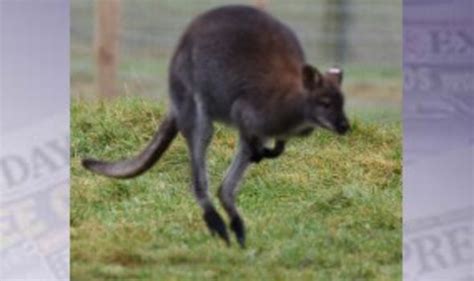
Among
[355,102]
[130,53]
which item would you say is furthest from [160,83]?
[355,102]

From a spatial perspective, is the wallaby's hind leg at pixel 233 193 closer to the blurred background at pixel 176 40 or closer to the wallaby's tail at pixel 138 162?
the wallaby's tail at pixel 138 162

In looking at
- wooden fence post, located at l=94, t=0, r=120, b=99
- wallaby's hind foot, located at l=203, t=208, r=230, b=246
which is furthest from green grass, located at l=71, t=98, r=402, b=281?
wooden fence post, located at l=94, t=0, r=120, b=99

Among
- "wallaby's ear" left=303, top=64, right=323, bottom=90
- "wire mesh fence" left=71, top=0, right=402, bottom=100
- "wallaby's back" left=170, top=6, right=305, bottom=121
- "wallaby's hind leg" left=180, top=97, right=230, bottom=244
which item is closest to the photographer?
"wallaby's ear" left=303, top=64, right=323, bottom=90

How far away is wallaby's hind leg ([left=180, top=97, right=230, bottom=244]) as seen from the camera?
640 cm

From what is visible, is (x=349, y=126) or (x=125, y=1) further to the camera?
(x=125, y=1)

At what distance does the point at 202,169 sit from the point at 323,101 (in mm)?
550

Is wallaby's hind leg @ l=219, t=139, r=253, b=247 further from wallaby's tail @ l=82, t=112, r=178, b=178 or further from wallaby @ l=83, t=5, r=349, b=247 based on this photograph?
wallaby's tail @ l=82, t=112, r=178, b=178

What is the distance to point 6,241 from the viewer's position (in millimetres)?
6438

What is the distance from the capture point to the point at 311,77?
20.1 ft

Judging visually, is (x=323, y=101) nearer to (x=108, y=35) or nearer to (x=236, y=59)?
(x=236, y=59)

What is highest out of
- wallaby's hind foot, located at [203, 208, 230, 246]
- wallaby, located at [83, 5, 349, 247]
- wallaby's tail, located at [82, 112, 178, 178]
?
wallaby, located at [83, 5, 349, 247]

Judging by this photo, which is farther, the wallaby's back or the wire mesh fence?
the wire mesh fence

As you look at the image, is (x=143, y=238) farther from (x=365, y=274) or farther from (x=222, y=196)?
(x=365, y=274)

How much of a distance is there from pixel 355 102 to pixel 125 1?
0.86 metres
